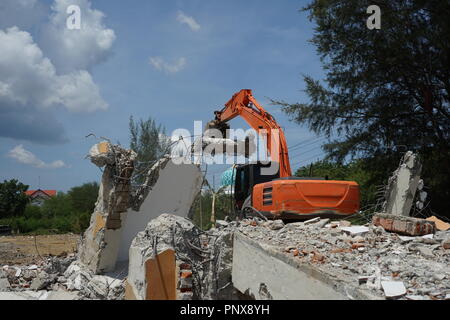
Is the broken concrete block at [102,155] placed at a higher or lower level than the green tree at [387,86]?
lower

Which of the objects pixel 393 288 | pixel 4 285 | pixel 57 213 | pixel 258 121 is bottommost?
pixel 57 213

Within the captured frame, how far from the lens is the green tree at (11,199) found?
3453 cm

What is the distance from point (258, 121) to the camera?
974 centimetres

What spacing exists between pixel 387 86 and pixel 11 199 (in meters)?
30.0

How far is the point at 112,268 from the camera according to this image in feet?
24.5

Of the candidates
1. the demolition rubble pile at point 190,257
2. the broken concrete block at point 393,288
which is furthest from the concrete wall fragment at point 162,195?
the broken concrete block at point 393,288

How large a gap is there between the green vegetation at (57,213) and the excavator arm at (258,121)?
18258 mm

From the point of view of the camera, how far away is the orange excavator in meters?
6.89

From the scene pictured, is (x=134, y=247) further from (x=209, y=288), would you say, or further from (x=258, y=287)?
(x=258, y=287)

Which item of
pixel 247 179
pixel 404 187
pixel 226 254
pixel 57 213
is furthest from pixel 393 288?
pixel 57 213

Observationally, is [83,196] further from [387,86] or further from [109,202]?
[109,202]

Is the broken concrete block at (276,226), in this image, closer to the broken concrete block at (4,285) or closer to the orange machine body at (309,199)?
the orange machine body at (309,199)
